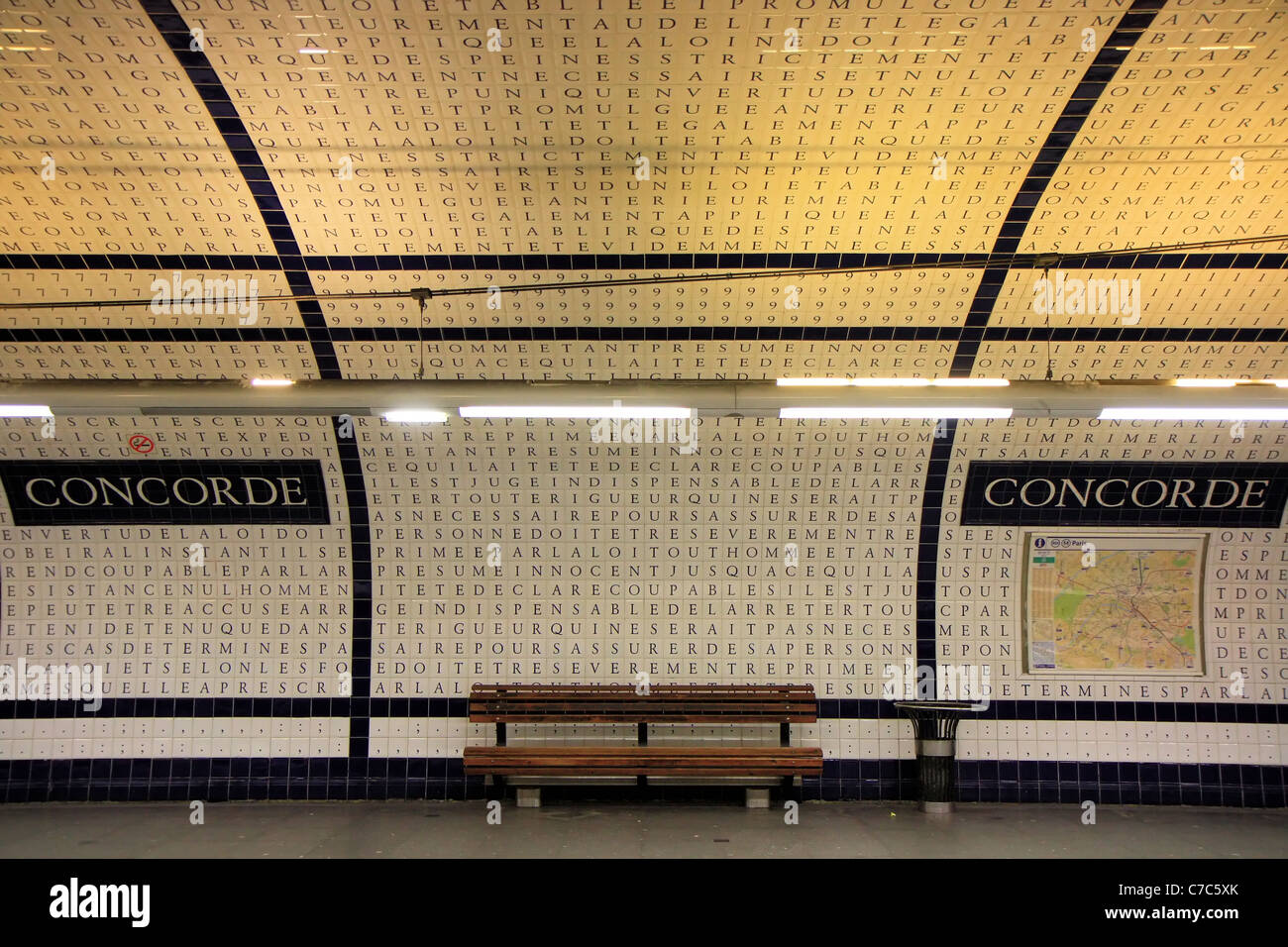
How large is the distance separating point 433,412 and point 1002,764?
6.32 meters

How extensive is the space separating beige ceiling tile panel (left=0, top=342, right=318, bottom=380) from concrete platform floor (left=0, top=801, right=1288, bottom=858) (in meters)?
3.92

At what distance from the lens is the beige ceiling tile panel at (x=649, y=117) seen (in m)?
5.66

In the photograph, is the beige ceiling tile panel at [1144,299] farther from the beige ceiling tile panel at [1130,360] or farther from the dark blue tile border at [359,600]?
the dark blue tile border at [359,600]

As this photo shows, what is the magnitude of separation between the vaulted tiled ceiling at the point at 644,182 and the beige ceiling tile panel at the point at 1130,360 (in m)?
0.02

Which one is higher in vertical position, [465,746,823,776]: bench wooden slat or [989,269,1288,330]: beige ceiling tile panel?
[989,269,1288,330]: beige ceiling tile panel

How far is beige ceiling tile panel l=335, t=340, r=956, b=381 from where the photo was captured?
7.78 m

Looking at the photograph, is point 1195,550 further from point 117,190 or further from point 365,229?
point 117,190

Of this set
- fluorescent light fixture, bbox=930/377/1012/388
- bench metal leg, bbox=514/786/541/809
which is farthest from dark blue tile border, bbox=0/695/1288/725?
fluorescent light fixture, bbox=930/377/1012/388

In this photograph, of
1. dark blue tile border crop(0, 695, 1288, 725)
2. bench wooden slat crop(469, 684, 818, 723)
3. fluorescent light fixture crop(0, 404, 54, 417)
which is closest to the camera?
fluorescent light fixture crop(0, 404, 54, 417)

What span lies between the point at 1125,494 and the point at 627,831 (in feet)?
18.6

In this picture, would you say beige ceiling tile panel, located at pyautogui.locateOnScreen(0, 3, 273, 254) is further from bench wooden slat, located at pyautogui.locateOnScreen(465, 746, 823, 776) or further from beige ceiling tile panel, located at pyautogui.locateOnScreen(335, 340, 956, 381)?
bench wooden slat, located at pyautogui.locateOnScreen(465, 746, 823, 776)

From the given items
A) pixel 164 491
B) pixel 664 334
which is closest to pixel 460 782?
pixel 164 491

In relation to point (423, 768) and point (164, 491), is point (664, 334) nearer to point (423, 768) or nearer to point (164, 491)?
point (423, 768)

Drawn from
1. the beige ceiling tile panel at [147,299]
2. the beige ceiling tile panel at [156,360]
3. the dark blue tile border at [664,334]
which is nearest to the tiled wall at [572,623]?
the beige ceiling tile panel at [156,360]
